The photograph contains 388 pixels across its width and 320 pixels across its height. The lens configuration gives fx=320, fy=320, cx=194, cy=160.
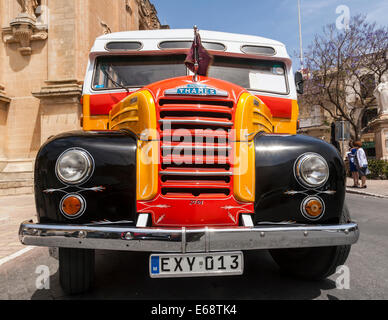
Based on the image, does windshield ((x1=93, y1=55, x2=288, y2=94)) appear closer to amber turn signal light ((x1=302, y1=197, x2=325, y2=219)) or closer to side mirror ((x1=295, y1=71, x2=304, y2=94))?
side mirror ((x1=295, y1=71, x2=304, y2=94))

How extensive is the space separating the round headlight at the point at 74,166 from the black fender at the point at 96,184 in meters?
0.03

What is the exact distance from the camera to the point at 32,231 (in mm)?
2145

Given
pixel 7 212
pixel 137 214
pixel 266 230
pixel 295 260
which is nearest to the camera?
pixel 266 230

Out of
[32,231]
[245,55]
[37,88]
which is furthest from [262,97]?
[37,88]

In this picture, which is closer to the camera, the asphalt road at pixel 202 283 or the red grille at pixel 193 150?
the red grille at pixel 193 150

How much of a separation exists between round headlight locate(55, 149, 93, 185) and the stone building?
11411 mm

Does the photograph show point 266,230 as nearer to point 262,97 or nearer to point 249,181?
point 249,181

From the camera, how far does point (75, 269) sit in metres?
2.59

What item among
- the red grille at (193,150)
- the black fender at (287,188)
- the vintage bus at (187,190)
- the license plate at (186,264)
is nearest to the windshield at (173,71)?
the vintage bus at (187,190)

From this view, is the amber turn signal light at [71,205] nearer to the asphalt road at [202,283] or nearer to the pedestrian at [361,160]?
the asphalt road at [202,283]

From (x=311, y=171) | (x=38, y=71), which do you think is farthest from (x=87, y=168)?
(x=38, y=71)

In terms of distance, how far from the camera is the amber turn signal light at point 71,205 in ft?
7.47

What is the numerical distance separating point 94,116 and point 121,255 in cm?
171

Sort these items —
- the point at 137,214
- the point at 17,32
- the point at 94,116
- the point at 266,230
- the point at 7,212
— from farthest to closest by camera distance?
the point at 17,32
the point at 7,212
the point at 94,116
the point at 137,214
the point at 266,230
